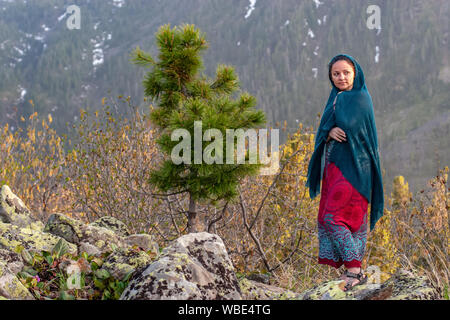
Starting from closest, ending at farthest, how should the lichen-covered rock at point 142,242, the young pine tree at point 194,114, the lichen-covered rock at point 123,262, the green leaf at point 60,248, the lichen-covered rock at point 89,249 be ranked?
the lichen-covered rock at point 123,262 < the green leaf at point 60,248 < the lichen-covered rock at point 89,249 < the young pine tree at point 194,114 < the lichen-covered rock at point 142,242

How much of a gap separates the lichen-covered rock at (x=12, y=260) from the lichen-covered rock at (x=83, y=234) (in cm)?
71

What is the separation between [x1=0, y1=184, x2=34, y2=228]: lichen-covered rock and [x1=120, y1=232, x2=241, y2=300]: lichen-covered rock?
2.30 m

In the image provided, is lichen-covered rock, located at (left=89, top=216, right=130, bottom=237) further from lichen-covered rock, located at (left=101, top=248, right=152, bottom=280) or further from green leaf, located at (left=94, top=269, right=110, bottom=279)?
green leaf, located at (left=94, top=269, right=110, bottom=279)

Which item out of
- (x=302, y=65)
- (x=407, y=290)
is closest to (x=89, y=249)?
(x=407, y=290)

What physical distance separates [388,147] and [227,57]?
81443mm

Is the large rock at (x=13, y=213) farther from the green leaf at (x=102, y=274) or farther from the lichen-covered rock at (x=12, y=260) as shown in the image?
the green leaf at (x=102, y=274)

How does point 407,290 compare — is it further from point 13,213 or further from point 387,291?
point 13,213

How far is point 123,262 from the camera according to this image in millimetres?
3746

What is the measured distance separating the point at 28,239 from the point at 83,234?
54 cm

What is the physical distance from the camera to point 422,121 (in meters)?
130

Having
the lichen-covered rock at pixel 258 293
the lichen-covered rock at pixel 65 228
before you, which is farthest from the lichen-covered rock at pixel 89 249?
the lichen-covered rock at pixel 258 293

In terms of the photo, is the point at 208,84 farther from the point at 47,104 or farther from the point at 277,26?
the point at 277,26

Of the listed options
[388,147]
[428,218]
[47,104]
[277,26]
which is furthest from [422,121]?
[428,218]

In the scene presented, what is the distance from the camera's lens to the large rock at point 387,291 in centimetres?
305
